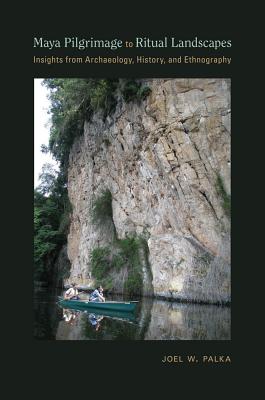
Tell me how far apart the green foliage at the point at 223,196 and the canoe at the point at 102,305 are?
23.4ft

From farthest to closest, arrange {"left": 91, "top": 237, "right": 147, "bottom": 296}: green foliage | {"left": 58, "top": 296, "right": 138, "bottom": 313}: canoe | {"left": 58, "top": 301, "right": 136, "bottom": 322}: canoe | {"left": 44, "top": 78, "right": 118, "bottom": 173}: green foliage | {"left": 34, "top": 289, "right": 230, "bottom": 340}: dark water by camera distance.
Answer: {"left": 44, "top": 78, "right": 118, "bottom": 173}: green foliage → {"left": 91, "top": 237, "right": 147, "bottom": 296}: green foliage → {"left": 58, "top": 296, "right": 138, "bottom": 313}: canoe → {"left": 58, "top": 301, "right": 136, "bottom": 322}: canoe → {"left": 34, "top": 289, "right": 230, "bottom": 340}: dark water

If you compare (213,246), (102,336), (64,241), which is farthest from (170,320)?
(64,241)

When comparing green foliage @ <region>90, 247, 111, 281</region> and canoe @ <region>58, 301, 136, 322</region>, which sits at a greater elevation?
green foliage @ <region>90, 247, 111, 281</region>

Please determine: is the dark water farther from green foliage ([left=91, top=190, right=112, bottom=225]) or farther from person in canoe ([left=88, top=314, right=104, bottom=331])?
green foliage ([left=91, top=190, right=112, bottom=225])

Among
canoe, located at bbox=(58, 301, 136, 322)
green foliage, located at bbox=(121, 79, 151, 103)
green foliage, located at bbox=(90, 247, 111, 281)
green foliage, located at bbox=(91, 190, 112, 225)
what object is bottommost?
canoe, located at bbox=(58, 301, 136, 322)

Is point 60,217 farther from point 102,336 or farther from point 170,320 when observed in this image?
point 102,336

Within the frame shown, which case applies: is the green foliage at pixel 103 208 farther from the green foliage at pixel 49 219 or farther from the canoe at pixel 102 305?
the canoe at pixel 102 305

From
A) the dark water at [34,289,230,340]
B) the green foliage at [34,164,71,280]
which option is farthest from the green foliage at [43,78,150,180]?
the dark water at [34,289,230,340]

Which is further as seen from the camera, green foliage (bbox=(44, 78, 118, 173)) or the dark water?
green foliage (bbox=(44, 78, 118, 173))

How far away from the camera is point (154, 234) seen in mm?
26734

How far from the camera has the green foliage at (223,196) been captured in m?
22.9

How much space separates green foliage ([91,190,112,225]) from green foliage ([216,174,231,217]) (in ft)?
37.0

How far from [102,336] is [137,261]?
14.1m

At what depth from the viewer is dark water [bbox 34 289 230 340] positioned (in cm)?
1368
